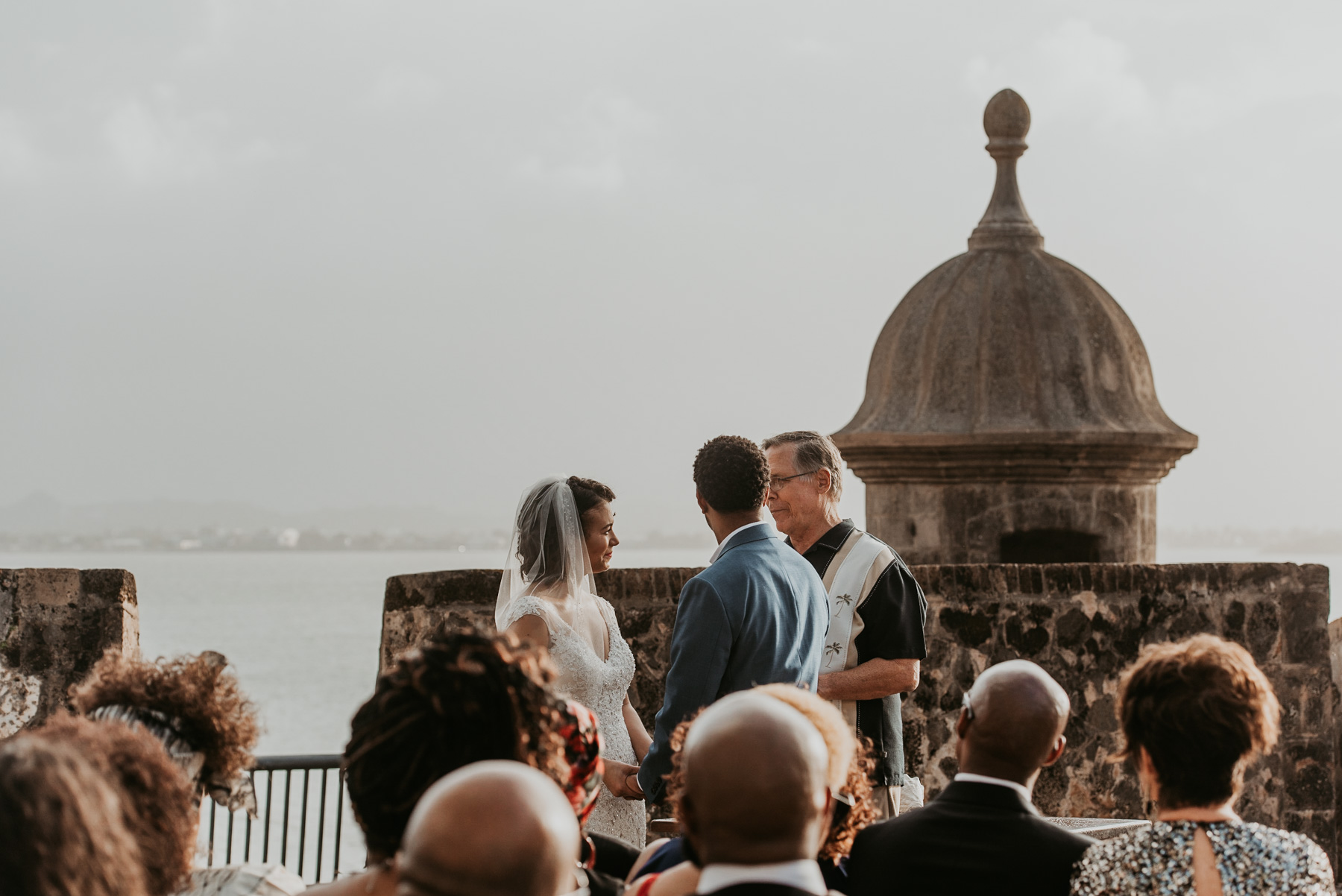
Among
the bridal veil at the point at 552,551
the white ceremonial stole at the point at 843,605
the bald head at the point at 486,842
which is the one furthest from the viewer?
the white ceremonial stole at the point at 843,605

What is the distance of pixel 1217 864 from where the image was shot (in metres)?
2.26

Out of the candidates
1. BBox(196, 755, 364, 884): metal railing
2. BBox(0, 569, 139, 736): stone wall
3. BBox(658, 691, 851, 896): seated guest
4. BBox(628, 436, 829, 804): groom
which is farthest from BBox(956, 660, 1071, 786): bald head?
BBox(0, 569, 139, 736): stone wall

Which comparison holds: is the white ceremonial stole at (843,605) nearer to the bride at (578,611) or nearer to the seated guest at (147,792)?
the bride at (578,611)

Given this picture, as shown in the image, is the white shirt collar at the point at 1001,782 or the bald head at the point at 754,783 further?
the white shirt collar at the point at 1001,782

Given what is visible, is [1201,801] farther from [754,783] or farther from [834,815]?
[754,783]

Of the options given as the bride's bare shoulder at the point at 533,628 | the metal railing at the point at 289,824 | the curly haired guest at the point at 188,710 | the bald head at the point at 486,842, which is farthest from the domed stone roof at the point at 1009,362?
the bald head at the point at 486,842

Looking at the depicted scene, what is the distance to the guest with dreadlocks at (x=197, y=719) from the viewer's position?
2225 millimetres

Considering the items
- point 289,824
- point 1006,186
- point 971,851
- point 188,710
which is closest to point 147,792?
point 188,710

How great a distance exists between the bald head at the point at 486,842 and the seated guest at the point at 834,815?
53 centimetres

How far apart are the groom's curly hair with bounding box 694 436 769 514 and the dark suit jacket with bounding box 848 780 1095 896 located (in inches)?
50.3

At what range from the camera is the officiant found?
149 inches

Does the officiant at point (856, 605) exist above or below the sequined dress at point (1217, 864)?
above

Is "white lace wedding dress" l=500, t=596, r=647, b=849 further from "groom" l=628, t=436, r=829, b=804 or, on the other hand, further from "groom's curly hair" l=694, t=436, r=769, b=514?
"groom's curly hair" l=694, t=436, r=769, b=514

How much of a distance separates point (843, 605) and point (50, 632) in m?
3.88
